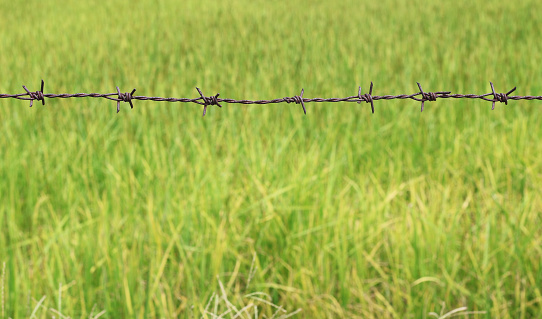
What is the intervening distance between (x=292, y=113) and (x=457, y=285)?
2.11 m

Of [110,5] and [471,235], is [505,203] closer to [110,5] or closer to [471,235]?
[471,235]

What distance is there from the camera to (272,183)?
297 cm

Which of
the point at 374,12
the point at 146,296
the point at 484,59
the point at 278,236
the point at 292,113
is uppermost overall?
the point at 374,12

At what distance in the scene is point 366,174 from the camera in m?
3.36

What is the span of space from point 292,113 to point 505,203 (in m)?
1.70

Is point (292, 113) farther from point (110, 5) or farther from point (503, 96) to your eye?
point (110, 5)

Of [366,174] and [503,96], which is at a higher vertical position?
[503,96]

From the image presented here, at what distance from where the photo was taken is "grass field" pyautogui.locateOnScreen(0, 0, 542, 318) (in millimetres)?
2254

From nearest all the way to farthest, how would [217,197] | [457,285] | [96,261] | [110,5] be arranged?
[457,285]
[96,261]
[217,197]
[110,5]

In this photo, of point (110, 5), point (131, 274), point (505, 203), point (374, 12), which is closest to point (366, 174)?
point (505, 203)

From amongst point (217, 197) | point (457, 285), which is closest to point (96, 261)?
point (217, 197)

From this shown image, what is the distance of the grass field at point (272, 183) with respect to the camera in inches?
88.7

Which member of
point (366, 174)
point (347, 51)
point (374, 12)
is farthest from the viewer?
point (374, 12)

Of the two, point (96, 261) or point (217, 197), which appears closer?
point (96, 261)
